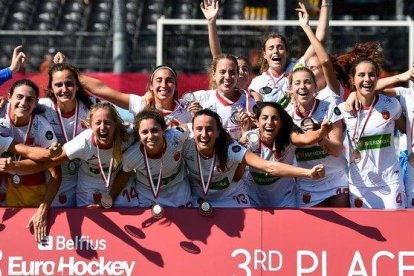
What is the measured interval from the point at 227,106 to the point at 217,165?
0.82m

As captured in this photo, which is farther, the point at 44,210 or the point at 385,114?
the point at 385,114

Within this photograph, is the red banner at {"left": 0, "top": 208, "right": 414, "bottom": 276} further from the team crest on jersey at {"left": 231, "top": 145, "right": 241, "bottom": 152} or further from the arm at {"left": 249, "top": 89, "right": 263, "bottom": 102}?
the arm at {"left": 249, "top": 89, "right": 263, "bottom": 102}

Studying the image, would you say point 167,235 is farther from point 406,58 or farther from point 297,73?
point 406,58

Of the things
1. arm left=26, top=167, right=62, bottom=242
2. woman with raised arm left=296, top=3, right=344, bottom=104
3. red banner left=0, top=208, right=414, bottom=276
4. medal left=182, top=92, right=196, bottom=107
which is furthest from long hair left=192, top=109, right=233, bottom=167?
arm left=26, top=167, right=62, bottom=242

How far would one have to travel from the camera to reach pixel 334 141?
7.41 m

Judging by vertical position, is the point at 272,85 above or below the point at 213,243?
above

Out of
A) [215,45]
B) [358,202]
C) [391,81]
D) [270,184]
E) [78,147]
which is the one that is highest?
[215,45]

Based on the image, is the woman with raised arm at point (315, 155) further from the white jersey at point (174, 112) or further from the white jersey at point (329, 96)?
the white jersey at point (174, 112)

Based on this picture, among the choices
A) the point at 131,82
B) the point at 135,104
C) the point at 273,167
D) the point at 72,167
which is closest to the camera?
the point at 273,167

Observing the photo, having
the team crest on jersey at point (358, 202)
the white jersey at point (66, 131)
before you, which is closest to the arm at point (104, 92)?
the white jersey at point (66, 131)

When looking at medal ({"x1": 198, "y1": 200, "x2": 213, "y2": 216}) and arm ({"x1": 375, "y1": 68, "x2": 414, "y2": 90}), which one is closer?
medal ({"x1": 198, "y1": 200, "x2": 213, "y2": 216})

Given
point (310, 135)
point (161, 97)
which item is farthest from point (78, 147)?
point (310, 135)

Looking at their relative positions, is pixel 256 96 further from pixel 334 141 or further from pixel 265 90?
pixel 334 141

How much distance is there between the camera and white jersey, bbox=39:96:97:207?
766 cm
